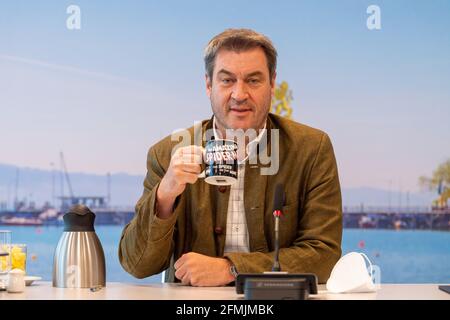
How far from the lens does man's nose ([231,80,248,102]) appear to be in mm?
2705

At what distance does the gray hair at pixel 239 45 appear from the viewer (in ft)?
9.09

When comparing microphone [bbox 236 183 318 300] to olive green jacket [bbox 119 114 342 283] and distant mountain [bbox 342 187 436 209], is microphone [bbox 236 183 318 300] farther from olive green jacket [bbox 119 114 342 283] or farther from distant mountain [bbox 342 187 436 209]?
distant mountain [bbox 342 187 436 209]

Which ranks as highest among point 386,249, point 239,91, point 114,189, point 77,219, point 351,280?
point 239,91

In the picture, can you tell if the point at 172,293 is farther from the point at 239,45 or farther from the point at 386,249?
the point at 386,249

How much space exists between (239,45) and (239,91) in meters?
0.18

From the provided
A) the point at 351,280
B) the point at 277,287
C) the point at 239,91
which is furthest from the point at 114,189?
the point at 277,287

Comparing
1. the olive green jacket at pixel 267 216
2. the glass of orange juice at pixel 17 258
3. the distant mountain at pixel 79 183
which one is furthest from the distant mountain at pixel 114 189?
Answer: the glass of orange juice at pixel 17 258

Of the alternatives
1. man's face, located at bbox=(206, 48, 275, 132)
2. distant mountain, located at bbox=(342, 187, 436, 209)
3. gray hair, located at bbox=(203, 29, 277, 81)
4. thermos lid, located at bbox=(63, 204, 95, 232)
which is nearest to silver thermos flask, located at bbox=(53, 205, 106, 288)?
thermos lid, located at bbox=(63, 204, 95, 232)

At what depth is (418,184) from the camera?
5.27 m

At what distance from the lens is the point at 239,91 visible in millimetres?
2709

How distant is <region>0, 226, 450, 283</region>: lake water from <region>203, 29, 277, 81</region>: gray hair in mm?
2598
